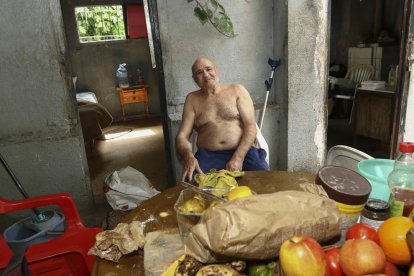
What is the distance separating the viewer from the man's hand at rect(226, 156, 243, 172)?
2.28 metres

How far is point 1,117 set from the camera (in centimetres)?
264

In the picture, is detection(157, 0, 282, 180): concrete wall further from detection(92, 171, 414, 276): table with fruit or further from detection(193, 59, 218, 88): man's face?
detection(92, 171, 414, 276): table with fruit

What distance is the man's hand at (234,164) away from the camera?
2279 mm

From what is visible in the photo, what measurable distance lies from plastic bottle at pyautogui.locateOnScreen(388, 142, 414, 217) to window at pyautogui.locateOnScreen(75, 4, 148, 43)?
7.40 meters

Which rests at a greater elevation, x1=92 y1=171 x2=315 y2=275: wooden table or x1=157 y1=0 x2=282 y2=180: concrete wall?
x1=157 y1=0 x2=282 y2=180: concrete wall

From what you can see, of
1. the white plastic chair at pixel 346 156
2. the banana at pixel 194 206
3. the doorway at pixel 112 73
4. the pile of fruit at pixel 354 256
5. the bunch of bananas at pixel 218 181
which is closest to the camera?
the pile of fruit at pixel 354 256

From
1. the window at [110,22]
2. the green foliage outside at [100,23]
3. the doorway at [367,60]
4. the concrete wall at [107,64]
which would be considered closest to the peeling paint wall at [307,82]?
the doorway at [367,60]

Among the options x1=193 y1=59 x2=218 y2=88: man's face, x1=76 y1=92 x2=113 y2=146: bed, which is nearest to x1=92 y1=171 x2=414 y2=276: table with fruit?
x1=193 y1=59 x2=218 y2=88: man's face

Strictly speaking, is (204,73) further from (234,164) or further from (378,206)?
(378,206)

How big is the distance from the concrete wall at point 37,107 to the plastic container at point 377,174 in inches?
93.3

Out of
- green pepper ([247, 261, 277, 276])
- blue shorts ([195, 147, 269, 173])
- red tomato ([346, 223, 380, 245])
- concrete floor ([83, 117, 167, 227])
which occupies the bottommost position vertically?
concrete floor ([83, 117, 167, 227])

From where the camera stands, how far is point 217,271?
76 centimetres

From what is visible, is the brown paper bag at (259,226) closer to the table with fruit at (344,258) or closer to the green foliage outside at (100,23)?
the table with fruit at (344,258)

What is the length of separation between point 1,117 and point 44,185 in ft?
2.25
